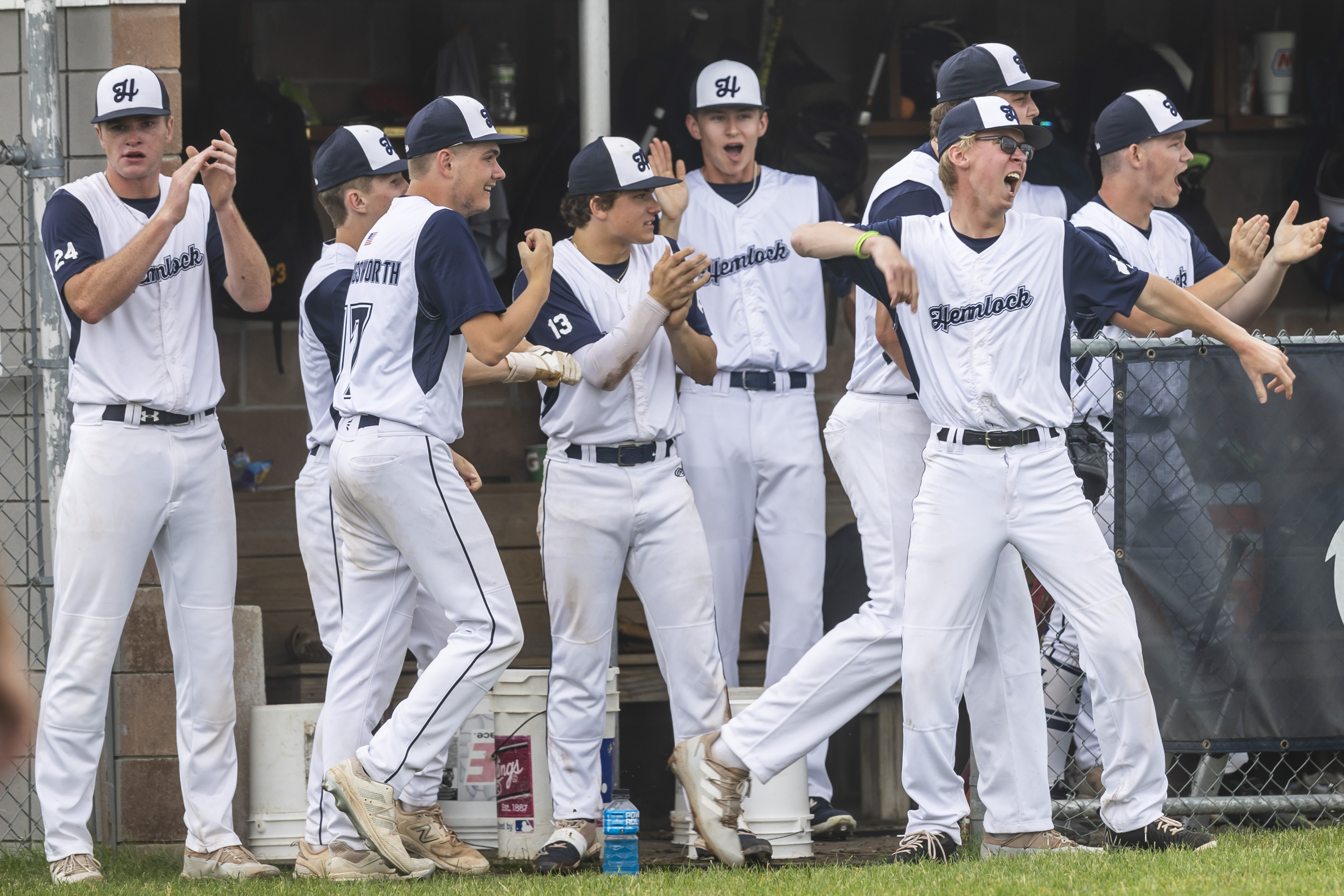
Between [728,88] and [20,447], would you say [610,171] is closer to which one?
[728,88]

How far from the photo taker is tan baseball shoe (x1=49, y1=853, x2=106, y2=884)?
183 inches

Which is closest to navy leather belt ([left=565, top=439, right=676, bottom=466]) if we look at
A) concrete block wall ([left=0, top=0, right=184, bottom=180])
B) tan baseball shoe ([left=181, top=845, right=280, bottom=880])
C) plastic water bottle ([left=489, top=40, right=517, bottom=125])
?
tan baseball shoe ([left=181, top=845, right=280, bottom=880])

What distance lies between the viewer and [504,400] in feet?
24.4

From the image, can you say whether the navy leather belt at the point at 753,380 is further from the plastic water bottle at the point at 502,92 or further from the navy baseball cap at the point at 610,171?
the plastic water bottle at the point at 502,92

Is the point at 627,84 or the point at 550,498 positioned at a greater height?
the point at 627,84

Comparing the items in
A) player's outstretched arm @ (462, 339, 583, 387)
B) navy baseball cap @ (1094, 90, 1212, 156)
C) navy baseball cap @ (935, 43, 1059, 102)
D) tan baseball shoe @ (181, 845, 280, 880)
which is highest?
navy baseball cap @ (935, 43, 1059, 102)

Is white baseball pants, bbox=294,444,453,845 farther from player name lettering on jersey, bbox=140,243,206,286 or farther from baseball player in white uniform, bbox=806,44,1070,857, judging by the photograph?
baseball player in white uniform, bbox=806,44,1070,857

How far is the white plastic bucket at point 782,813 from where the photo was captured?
4.99 meters

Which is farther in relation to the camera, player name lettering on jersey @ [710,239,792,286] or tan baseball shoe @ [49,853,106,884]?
player name lettering on jersey @ [710,239,792,286]

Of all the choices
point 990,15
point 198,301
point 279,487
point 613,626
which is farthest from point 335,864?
point 990,15

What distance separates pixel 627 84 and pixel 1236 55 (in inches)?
109

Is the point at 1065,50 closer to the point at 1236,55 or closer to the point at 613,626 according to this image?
the point at 1236,55

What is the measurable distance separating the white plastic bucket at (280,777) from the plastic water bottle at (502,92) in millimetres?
2969

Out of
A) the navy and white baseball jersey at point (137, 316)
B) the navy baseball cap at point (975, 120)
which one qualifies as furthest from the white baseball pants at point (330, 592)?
the navy baseball cap at point (975, 120)
